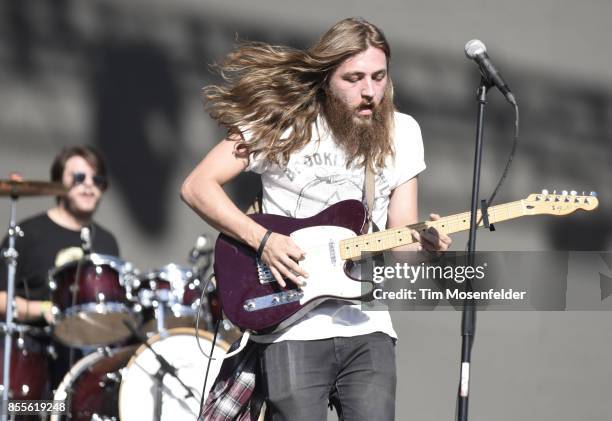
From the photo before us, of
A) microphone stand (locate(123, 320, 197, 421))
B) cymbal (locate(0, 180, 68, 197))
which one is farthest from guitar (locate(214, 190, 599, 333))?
microphone stand (locate(123, 320, 197, 421))

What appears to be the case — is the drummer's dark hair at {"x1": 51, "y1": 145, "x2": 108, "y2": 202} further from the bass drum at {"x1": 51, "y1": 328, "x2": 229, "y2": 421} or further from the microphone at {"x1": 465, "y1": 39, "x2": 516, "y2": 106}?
the microphone at {"x1": 465, "y1": 39, "x2": 516, "y2": 106}

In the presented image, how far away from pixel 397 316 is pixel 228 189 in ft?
5.02

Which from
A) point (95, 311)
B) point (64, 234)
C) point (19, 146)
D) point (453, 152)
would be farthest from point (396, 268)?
point (19, 146)

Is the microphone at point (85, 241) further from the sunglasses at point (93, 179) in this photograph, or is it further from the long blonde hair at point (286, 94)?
the long blonde hair at point (286, 94)

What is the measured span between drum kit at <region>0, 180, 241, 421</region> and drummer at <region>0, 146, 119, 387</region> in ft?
0.67

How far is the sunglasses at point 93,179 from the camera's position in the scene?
7.20m

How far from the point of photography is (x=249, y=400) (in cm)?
441

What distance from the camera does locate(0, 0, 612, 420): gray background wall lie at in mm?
8156

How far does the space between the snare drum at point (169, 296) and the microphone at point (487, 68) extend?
3136 mm

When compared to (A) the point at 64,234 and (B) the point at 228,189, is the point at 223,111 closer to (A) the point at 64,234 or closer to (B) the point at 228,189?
(A) the point at 64,234

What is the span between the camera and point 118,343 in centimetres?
675

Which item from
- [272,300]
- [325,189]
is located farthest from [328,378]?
[325,189]

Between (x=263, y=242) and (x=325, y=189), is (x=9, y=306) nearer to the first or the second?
(x=263, y=242)

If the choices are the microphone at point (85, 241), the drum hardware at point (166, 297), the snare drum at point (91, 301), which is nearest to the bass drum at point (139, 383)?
the snare drum at point (91, 301)
